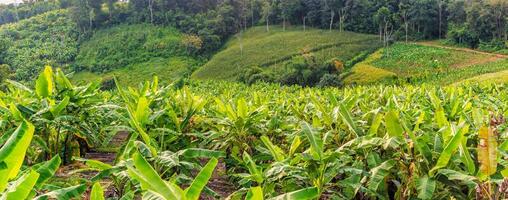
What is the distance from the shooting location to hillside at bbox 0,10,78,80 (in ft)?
189

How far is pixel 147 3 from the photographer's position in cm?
7431

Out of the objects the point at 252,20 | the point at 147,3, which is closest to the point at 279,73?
the point at 252,20

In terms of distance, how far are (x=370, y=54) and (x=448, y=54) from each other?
9708 mm

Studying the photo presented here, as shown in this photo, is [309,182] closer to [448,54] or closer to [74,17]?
[448,54]

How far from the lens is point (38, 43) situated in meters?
67.0

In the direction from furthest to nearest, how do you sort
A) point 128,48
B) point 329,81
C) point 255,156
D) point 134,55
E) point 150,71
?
point 128,48 < point 134,55 < point 150,71 < point 329,81 < point 255,156

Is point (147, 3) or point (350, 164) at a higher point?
point (147, 3)

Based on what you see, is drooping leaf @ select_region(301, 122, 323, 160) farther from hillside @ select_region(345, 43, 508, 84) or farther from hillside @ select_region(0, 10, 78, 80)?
hillside @ select_region(0, 10, 78, 80)

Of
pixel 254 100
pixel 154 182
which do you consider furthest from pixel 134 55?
pixel 154 182

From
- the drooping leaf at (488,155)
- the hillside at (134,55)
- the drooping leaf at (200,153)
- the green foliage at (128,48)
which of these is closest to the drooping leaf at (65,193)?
the drooping leaf at (200,153)

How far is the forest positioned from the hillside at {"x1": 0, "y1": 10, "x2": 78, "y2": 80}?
33 centimetres

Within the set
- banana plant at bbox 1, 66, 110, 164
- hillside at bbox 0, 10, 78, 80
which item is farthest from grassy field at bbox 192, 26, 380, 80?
banana plant at bbox 1, 66, 110, 164

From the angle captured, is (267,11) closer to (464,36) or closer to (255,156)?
(464,36)

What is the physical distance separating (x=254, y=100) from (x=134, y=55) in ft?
194
